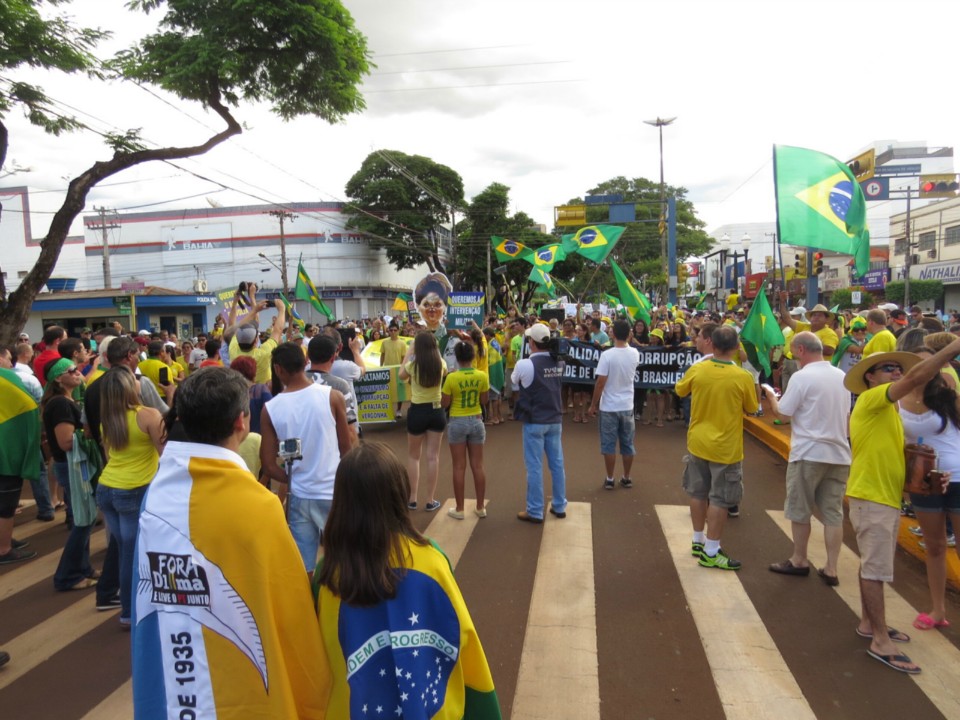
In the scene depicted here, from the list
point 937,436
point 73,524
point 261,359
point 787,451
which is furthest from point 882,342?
point 73,524

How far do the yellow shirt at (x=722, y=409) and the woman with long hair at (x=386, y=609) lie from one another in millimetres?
3699

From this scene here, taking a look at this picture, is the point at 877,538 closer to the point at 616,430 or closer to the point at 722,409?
the point at 722,409

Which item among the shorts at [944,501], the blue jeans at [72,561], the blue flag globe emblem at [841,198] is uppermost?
Result: the blue flag globe emblem at [841,198]

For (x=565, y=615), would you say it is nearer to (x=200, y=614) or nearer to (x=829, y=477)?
(x=829, y=477)

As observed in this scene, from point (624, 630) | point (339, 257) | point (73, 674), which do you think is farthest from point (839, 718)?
point (339, 257)

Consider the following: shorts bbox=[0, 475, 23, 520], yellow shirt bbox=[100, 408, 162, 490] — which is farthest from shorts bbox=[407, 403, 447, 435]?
shorts bbox=[0, 475, 23, 520]

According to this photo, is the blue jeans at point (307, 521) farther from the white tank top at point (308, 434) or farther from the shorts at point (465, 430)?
the shorts at point (465, 430)

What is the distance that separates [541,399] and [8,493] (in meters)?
4.71

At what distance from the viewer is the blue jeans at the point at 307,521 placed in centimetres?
377

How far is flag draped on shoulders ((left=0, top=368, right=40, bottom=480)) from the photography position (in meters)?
5.27

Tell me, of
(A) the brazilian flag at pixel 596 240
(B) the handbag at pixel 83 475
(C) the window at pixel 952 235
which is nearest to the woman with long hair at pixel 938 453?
(B) the handbag at pixel 83 475

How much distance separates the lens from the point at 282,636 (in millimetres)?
1812

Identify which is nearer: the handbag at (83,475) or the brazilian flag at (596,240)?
the handbag at (83,475)

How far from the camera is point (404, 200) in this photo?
47.0 meters
